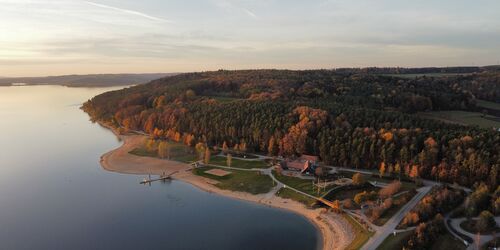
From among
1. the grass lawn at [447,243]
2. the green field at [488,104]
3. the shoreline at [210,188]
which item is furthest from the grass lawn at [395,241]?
the green field at [488,104]

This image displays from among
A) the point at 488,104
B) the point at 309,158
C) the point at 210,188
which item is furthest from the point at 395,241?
the point at 488,104

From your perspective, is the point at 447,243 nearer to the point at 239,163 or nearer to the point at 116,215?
the point at 116,215

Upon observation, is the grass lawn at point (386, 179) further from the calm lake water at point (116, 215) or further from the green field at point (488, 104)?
the green field at point (488, 104)

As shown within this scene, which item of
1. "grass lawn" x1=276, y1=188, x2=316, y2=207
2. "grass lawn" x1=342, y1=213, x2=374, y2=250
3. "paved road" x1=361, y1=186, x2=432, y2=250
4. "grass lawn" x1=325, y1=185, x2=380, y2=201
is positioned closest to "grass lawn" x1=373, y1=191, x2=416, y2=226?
"paved road" x1=361, y1=186, x2=432, y2=250

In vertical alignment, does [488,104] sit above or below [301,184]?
above

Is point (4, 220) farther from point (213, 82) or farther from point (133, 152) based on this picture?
point (213, 82)

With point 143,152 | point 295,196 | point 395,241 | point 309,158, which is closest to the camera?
point 395,241
